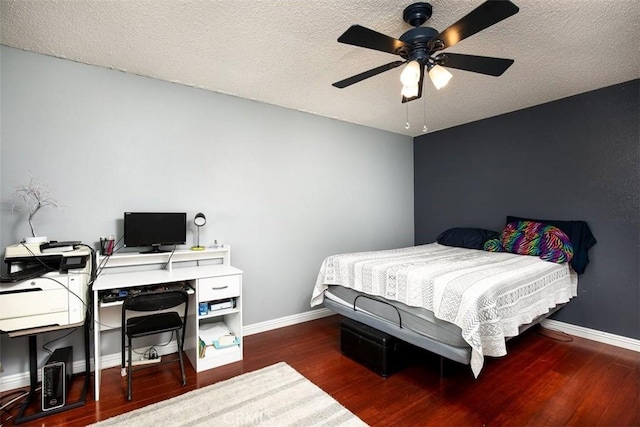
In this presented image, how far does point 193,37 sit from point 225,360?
8.39 ft

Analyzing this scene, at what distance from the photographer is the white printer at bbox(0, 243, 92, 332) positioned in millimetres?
1820

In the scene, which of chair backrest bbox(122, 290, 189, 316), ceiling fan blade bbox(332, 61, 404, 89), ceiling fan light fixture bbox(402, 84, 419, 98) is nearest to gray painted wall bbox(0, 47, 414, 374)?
chair backrest bbox(122, 290, 189, 316)

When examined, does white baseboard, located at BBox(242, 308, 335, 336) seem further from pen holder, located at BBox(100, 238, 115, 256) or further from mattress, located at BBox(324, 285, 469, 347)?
pen holder, located at BBox(100, 238, 115, 256)

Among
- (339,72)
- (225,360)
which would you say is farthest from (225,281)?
(339,72)

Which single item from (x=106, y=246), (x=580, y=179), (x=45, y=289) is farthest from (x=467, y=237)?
(x=45, y=289)

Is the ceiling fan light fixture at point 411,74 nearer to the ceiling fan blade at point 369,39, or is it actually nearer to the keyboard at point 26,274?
the ceiling fan blade at point 369,39

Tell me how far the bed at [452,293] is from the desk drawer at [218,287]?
0.83m

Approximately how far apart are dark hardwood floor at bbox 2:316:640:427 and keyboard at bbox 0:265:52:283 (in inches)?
34.8

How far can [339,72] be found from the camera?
264cm

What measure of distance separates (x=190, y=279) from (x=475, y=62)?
252 centimetres

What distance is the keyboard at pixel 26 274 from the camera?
5.98ft

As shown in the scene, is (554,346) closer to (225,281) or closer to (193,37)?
(225,281)

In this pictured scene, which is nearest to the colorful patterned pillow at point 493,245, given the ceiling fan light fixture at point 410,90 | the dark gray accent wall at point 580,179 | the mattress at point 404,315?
the dark gray accent wall at point 580,179

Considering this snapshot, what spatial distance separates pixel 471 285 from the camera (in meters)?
1.98
